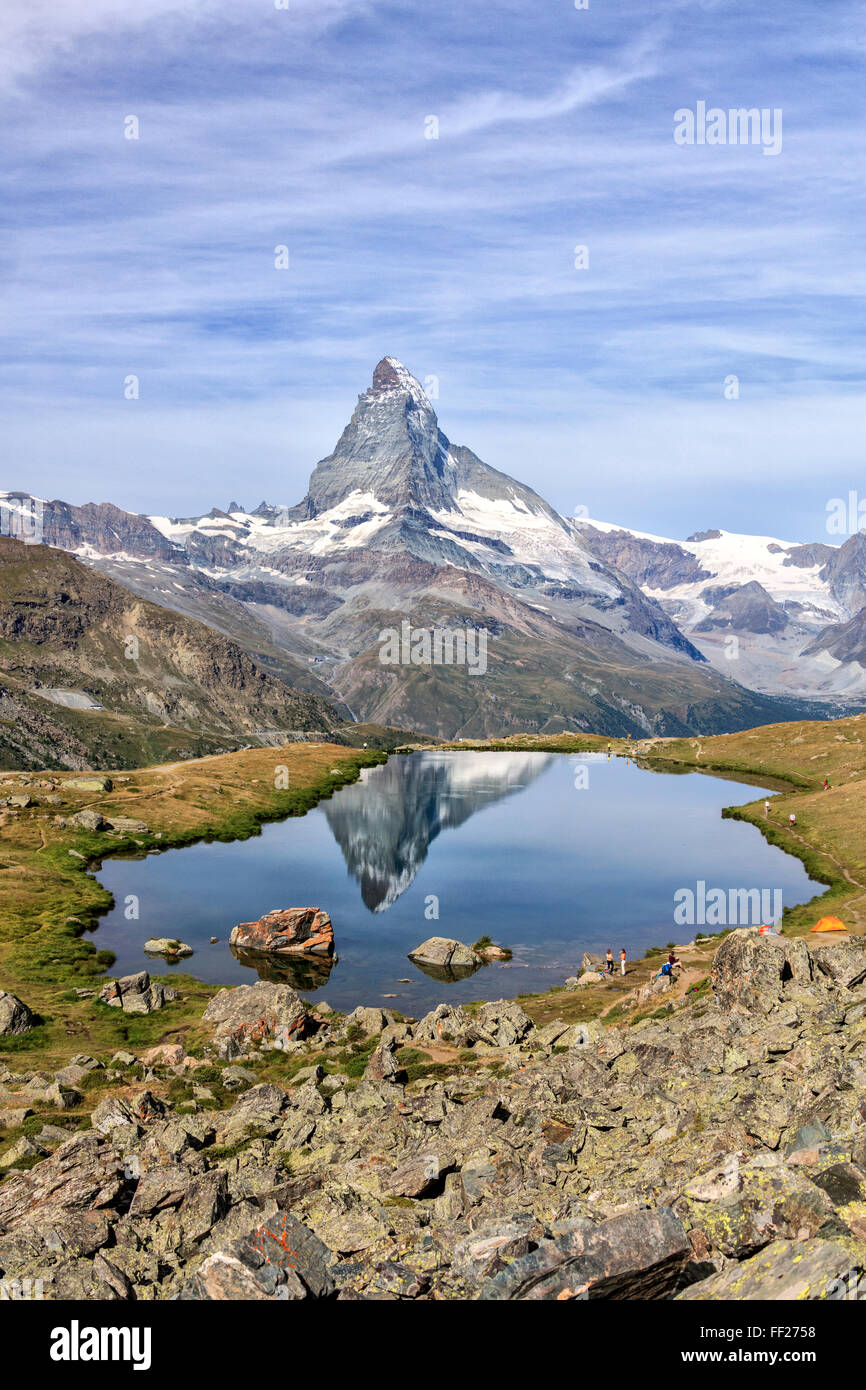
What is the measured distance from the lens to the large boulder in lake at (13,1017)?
6247cm

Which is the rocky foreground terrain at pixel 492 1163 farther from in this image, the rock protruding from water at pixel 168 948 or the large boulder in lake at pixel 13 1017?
the rock protruding from water at pixel 168 948

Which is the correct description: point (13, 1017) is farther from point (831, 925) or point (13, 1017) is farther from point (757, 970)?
point (831, 925)

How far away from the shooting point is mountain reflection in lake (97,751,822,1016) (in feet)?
281

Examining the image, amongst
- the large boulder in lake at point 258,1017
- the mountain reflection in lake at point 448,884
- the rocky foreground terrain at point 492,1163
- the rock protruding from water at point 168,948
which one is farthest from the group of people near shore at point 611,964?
the rock protruding from water at point 168,948

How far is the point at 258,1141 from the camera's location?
39781 mm

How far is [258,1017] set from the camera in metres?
64.9

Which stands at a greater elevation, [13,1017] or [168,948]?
[13,1017]

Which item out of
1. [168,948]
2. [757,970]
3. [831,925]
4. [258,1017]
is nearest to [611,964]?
[831,925]

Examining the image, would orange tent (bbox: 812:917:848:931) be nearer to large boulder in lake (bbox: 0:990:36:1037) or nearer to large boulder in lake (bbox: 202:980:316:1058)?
large boulder in lake (bbox: 202:980:316:1058)

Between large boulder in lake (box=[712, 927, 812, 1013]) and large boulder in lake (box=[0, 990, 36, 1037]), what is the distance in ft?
153

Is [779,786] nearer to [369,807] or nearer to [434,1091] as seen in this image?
[369,807]

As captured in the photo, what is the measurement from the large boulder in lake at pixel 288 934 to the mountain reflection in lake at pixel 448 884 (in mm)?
2245

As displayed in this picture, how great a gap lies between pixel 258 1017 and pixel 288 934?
87.5 ft

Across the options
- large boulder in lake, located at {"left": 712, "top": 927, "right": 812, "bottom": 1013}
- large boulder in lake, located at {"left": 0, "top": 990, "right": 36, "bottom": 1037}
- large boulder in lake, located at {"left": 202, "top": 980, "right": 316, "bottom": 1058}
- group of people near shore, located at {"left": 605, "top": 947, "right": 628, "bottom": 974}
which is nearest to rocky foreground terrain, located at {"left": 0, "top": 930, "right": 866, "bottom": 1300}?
large boulder in lake, located at {"left": 712, "top": 927, "right": 812, "bottom": 1013}
